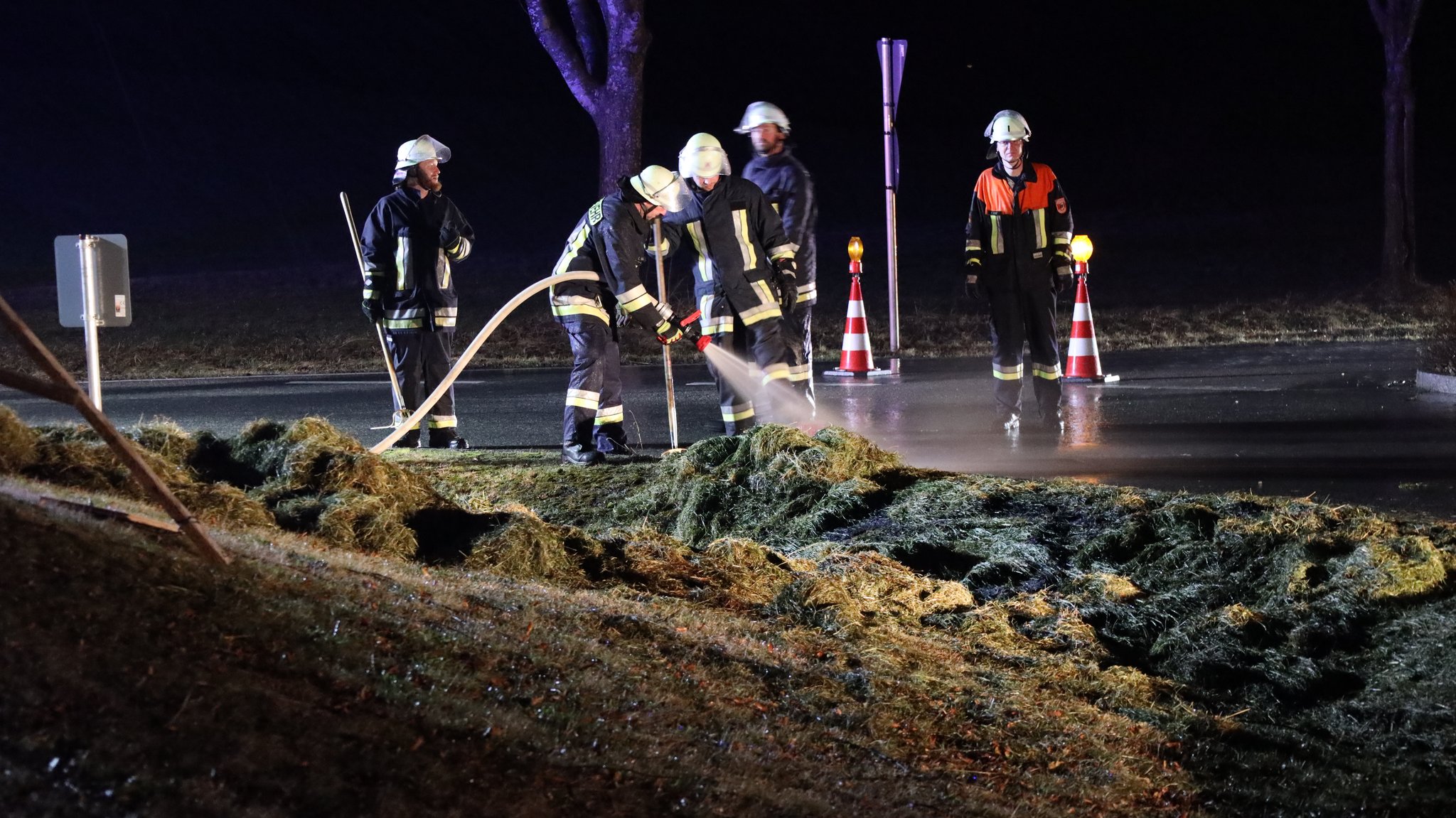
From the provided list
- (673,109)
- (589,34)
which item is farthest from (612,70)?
(673,109)

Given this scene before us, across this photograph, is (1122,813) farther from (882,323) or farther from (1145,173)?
(1145,173)

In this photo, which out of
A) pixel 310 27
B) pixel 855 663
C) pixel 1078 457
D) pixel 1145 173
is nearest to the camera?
pixel 855 663

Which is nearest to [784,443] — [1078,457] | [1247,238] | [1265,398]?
[1078,457]

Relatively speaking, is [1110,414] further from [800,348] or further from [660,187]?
[660,187]

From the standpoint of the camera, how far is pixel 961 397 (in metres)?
12.9

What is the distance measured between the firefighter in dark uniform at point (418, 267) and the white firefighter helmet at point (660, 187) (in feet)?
6.29

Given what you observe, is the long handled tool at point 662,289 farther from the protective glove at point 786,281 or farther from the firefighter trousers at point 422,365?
the firefighter trousers at point 422,365

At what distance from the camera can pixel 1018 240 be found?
34.7 ft

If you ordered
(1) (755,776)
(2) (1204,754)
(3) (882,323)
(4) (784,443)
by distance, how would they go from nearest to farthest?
(1) (755,776)
(2) (1204,754)
(4) (784,443)
(3) (882,323)

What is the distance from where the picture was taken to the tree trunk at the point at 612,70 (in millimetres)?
18203

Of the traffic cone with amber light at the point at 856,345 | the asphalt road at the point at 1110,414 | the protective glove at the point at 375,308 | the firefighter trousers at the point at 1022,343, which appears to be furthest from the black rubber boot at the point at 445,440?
the traffic cone with amber light at the point at 856,345

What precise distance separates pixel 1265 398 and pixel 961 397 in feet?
7.95

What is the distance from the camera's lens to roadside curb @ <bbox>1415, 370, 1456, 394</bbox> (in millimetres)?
12242

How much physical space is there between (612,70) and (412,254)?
340 inches
